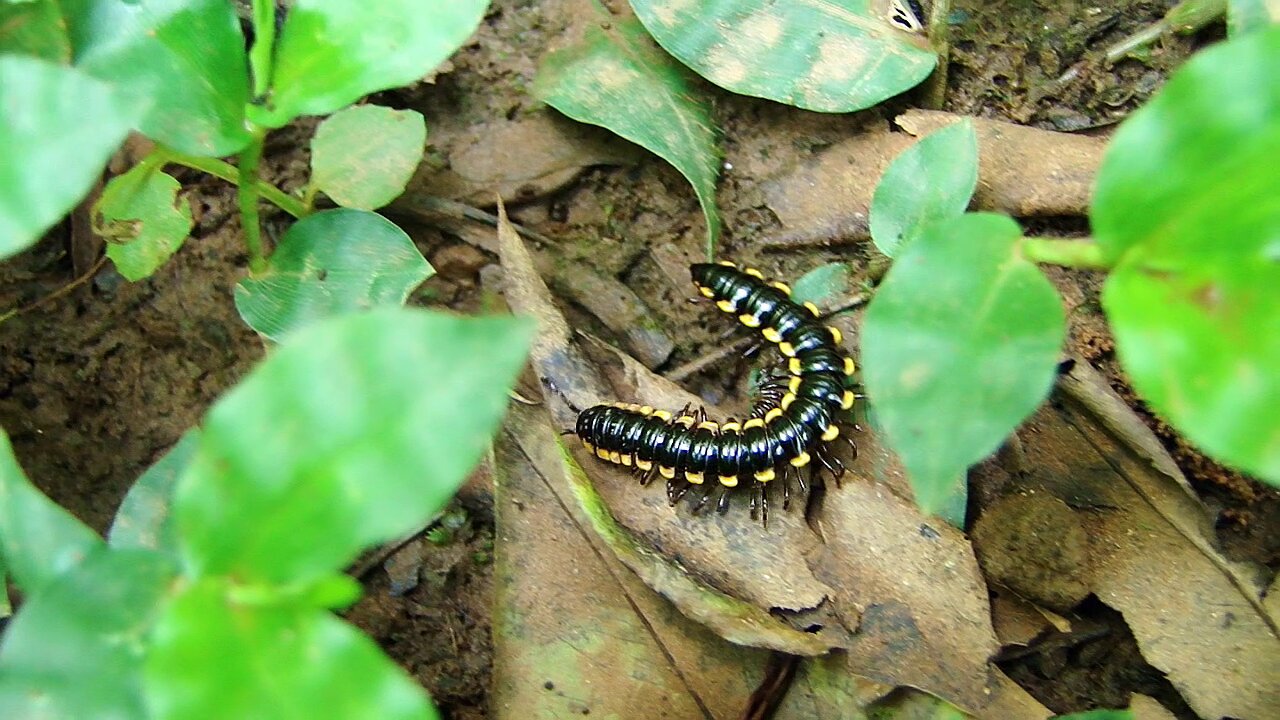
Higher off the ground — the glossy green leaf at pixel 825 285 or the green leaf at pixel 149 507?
the green leaf at pixel 149 507

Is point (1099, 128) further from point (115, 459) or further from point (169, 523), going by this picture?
point (115, 459)

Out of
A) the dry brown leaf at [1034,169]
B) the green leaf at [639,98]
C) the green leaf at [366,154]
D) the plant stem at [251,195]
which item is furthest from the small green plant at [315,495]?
the dry brown leaf at [1034,169]

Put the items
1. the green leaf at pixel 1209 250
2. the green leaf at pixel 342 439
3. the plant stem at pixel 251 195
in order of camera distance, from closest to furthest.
A: the green leaf at pixel 342 439 → the green leaf at pixel 1209 250 → the plant stem at pixel 251 195

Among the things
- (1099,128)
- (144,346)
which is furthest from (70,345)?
(1099,128)

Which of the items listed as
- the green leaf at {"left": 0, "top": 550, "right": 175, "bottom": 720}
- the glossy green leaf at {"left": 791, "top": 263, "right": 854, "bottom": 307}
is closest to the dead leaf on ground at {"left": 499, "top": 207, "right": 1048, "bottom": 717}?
the glossy green leaf at {"left": 791, "top": 263, "right": 854, "bottom": 307}

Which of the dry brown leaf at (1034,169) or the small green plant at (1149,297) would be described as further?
the dry brown leaf at (1034,169)

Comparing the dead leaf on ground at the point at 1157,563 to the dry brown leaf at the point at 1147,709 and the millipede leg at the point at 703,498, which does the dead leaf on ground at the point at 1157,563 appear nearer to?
the dry brown leaf at the point at 1147,709

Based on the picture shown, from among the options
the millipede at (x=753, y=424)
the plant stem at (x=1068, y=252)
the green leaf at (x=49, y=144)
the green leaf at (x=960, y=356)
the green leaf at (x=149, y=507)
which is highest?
the green leaf at (x=49, y=144)

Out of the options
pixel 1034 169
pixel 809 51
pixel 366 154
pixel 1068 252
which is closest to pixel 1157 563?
pixel 1034 169

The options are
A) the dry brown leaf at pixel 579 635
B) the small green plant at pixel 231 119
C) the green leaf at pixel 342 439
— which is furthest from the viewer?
the dry brown leaf at pixel 579 635
